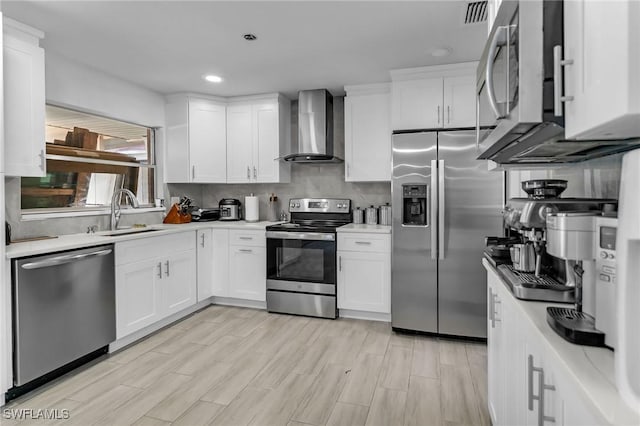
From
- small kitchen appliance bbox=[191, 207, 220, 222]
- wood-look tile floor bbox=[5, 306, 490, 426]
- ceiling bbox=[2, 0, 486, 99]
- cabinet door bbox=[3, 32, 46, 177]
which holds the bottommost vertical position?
wood-look tile floor bbox=[5, 306, 490, 426]

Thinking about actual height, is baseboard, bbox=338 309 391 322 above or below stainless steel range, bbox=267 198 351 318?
below

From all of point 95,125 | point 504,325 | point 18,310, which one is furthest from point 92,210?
point 504,325

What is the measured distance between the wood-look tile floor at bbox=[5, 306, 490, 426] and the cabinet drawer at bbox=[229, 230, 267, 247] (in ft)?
3.08

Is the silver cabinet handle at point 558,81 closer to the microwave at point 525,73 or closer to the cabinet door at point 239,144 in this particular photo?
the microwave at point 525,73

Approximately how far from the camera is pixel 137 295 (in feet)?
10.2

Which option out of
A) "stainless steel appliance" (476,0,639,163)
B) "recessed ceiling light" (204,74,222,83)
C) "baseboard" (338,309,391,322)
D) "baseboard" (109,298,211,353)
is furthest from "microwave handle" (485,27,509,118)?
"baseboard" (109,298,211,353)

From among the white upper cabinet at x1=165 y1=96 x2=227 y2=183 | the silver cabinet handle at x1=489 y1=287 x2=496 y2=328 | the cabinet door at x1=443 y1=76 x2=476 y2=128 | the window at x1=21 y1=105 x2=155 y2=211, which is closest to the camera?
the silver cabinet handle at x1=489 y1=287 x2=496 y2=328

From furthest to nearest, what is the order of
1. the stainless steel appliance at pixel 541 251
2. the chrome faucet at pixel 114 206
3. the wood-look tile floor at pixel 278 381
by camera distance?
the chrome faucet at pixel 114 206, the wood-look tile floor at pixel 278 381, the stainless steel appliance at pixel 541 251

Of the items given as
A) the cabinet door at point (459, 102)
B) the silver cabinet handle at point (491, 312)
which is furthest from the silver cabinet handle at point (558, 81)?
the cabinet door at point (459, 102)

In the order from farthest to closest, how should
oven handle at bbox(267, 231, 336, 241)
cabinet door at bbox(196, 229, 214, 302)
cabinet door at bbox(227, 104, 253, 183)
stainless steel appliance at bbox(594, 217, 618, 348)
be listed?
cabinet door at bbox(227, 104, 253, 183) < cabinet door at bbox(196, 229, 214, 302) < oven handle at bbox(267, 231, 336, 241) < stainless steel appliance at bbox(594, 217, 618, 348)

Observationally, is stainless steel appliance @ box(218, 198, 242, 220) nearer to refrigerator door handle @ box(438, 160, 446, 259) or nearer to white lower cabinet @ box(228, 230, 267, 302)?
white lower cabinet @ box(228, 230, 267, 302)

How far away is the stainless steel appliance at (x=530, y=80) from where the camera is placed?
899mm

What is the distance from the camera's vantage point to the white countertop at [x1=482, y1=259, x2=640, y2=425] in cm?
59

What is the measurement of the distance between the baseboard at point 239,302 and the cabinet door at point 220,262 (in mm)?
114
